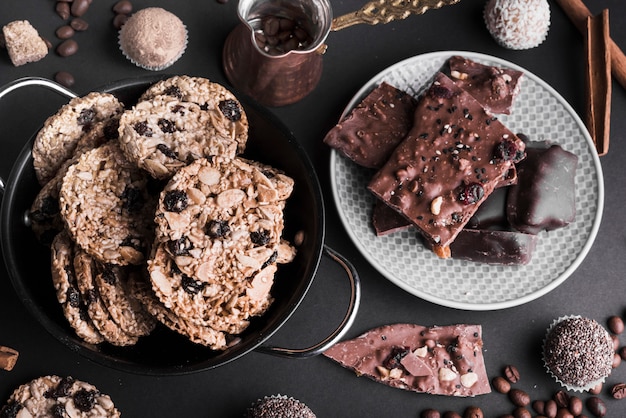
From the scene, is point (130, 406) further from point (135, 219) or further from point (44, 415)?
point (135, 219)

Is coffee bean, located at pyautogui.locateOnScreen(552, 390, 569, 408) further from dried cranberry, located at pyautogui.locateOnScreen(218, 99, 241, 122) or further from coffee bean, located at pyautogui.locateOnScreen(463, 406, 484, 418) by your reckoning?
dried cranberry, located at pyautogui.locateOnScreen(218, 99, 241, 122)

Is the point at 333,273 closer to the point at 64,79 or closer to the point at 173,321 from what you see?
the point at 173,321

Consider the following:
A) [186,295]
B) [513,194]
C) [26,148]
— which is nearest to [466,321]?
[513,194]

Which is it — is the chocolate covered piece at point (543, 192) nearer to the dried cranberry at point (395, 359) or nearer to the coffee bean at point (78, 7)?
the dried cranberry at point (395, 359)

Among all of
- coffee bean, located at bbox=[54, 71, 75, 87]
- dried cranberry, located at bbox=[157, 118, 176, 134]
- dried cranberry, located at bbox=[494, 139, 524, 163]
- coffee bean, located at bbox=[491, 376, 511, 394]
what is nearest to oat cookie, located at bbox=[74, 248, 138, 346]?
dried cranberry, located at bbox=[157, 118, 176, 134]

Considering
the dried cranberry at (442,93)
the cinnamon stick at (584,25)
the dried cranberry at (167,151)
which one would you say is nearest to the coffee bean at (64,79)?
the dried cranberry at (167,151)

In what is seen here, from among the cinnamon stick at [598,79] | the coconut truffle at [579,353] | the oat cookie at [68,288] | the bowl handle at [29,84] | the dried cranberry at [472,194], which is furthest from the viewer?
the cinnamon stick at [598,79]
